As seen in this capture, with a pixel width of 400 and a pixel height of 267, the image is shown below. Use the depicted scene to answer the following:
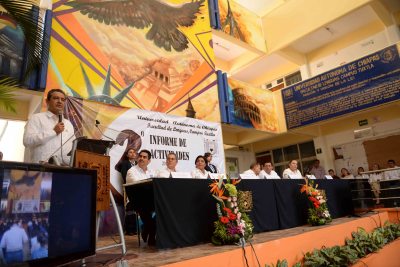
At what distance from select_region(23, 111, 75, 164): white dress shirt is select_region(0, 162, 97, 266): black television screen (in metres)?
0.65

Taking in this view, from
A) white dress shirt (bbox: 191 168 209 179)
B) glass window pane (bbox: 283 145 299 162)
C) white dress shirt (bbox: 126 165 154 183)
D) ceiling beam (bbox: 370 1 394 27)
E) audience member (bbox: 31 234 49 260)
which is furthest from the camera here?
glass window pane (bbox: 283 145 299 162)

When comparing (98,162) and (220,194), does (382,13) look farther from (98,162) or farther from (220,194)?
(98,162)

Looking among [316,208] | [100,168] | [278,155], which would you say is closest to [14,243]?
[100,168]

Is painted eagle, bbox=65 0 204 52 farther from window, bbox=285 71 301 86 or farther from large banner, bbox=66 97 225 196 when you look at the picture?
window, bbox=285 71 301 86

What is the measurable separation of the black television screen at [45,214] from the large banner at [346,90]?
23.6 ft

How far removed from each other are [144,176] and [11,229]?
277 cm

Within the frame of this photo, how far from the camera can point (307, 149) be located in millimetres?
9562

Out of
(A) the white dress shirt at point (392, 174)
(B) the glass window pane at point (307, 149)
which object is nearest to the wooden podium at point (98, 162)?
(A) the white dress shirt at point (392, 174)

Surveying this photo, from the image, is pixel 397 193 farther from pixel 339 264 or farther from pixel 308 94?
pixel 308 94

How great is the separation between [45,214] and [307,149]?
9.27 meters

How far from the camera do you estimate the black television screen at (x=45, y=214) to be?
129cm

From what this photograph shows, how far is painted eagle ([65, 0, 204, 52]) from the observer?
543cm

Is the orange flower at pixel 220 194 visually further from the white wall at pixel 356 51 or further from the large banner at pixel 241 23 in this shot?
the white wall at pixel 356 51

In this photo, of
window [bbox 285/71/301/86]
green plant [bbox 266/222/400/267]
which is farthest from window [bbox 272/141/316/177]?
green plant [bbox 266/222/400/267]
